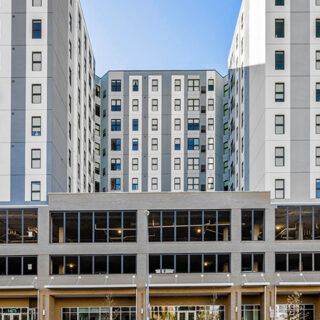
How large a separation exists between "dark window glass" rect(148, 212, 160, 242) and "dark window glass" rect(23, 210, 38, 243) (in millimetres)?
9168

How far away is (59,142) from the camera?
1721 inches

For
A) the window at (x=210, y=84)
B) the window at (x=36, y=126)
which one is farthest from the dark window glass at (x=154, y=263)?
the window at (x=210, y=84)

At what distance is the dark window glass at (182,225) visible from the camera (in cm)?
4044

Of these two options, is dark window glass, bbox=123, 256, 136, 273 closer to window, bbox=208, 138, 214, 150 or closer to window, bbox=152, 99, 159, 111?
window, bbox=208, 138, 214, 150

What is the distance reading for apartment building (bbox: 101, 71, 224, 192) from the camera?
2916 inches

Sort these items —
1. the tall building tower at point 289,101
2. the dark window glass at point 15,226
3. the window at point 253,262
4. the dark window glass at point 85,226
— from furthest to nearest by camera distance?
the tall building tower at point 289,101 < the dark window glass at point 85,226 < the window at point 253,262 < the dark window glass at point 15,226

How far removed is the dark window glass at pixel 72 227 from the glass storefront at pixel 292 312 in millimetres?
17513

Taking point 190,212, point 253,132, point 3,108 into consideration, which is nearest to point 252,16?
point 253,132

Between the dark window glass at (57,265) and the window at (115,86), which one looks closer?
the dark window glass at (57,265)

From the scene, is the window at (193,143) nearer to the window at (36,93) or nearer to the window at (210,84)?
the window at (210,84)

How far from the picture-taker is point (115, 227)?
4038cm

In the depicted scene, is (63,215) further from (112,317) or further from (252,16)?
(252,16)

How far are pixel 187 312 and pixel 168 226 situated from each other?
24.5 feet

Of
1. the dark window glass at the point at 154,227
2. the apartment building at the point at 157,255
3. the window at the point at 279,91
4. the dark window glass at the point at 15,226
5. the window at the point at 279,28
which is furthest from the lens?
the window at the point at 279,28
